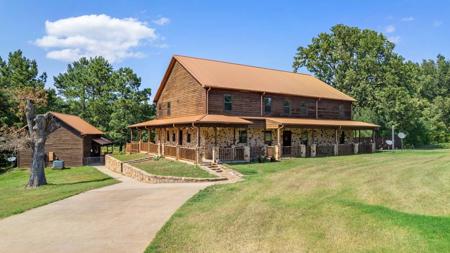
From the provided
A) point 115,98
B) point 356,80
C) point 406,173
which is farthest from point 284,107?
point 115,98

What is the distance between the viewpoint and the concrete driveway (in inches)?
301

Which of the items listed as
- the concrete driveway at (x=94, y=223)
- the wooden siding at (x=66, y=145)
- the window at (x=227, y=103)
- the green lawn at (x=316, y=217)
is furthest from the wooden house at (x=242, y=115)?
the concrete driveway at (x=94, y=223)

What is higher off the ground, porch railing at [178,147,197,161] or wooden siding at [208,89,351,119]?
wooden siding at [208,89,351,119]

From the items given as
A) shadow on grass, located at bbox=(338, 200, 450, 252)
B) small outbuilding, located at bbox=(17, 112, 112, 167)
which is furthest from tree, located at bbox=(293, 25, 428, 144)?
shadow on grass, located at bbox=(338, 200, 450, 252)

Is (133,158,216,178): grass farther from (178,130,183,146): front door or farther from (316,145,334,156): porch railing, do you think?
(316,145,334,156): porch railing

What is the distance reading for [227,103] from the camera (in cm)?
2708

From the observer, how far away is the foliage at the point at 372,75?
139 feet

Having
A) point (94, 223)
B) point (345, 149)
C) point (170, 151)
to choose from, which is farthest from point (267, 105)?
point (94, 223)

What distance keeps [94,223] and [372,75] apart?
4455cm

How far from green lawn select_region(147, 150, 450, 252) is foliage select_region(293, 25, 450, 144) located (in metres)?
28.4

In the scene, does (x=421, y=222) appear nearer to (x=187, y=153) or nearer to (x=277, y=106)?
(x=187, y=153)

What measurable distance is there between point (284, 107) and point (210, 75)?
23.6 feet

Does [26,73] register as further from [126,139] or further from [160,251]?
[160,251]

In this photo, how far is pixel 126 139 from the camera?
4478 centimetres
